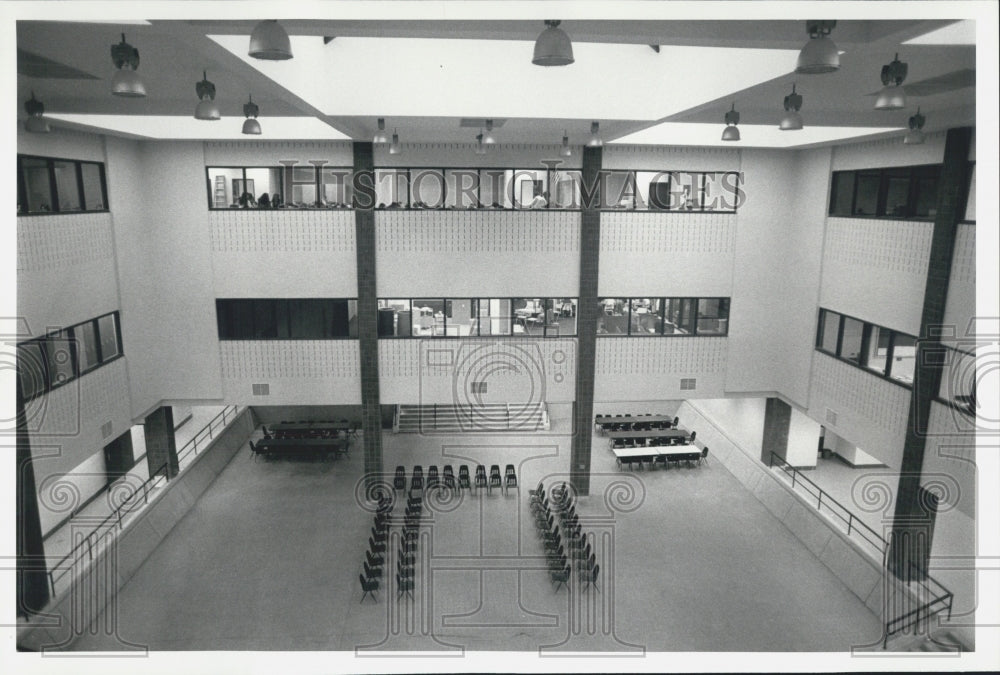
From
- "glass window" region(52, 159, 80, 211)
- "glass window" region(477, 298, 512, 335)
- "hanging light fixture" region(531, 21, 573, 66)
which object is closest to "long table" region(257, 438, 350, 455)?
"glass window" region(477, 298, 512, 335)

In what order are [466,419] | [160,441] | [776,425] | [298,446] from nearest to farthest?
[160,441] < [776,425] < [298,446] < [466,419]

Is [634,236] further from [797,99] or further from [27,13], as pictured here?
[27,13]

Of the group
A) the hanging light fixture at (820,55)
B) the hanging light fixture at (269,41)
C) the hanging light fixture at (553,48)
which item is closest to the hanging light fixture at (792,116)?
the hanging light fixture at (820,55)

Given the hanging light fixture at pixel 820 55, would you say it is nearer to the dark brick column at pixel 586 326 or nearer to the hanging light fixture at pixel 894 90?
the hanging light fixture at pixel 894 90

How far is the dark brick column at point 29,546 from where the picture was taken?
621 cm

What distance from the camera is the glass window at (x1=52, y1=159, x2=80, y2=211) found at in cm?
818

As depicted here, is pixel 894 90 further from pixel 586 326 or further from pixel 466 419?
pixel 466 419

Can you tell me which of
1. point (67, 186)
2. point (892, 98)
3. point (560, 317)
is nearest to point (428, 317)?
point (560, 317)

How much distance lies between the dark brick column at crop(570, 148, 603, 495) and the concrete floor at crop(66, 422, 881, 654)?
2.84 ft

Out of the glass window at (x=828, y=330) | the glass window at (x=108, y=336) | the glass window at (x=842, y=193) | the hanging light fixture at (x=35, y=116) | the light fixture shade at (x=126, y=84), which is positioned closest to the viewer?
the light fixture shade at (x=126, y=84)

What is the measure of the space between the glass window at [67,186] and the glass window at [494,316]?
21.2 feet

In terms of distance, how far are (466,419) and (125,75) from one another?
12890mm

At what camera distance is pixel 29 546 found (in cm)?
642

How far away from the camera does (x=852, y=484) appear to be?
12.2m
